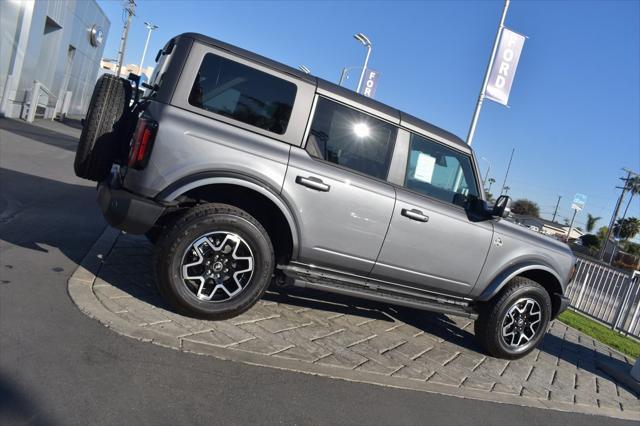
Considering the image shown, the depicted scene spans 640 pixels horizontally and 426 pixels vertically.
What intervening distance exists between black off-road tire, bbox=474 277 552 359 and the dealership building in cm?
1516

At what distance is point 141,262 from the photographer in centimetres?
532

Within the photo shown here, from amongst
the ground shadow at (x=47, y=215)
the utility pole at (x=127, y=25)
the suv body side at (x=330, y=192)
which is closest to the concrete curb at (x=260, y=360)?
the ground shadow at (x=47, y=215)

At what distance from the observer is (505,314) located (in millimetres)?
5312

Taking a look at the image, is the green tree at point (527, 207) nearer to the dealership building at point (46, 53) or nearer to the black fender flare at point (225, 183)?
the dealership building at point (46, 53)

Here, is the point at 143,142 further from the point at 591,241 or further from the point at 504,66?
the point at 591,241

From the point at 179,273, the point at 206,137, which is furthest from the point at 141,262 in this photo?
the point at 206,137

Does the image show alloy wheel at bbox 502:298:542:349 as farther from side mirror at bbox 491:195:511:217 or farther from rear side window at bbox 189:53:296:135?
rear side window at bbox 189:53:296:135

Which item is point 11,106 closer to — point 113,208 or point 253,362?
point 113,208

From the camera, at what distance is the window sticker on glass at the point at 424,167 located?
494cm

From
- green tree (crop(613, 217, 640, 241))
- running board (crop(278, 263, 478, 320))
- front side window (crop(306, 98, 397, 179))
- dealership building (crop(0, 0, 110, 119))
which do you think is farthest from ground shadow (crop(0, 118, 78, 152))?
green tree (crop(613, 217, 640, 241))

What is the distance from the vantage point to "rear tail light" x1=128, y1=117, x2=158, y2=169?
3.85 m

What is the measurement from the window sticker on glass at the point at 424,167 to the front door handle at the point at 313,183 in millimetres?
1038

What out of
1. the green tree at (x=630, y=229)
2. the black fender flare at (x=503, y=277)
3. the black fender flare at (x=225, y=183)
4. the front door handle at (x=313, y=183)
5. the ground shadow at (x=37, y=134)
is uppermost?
the green tree at (x=630, y=229)

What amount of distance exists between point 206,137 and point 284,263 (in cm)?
127
